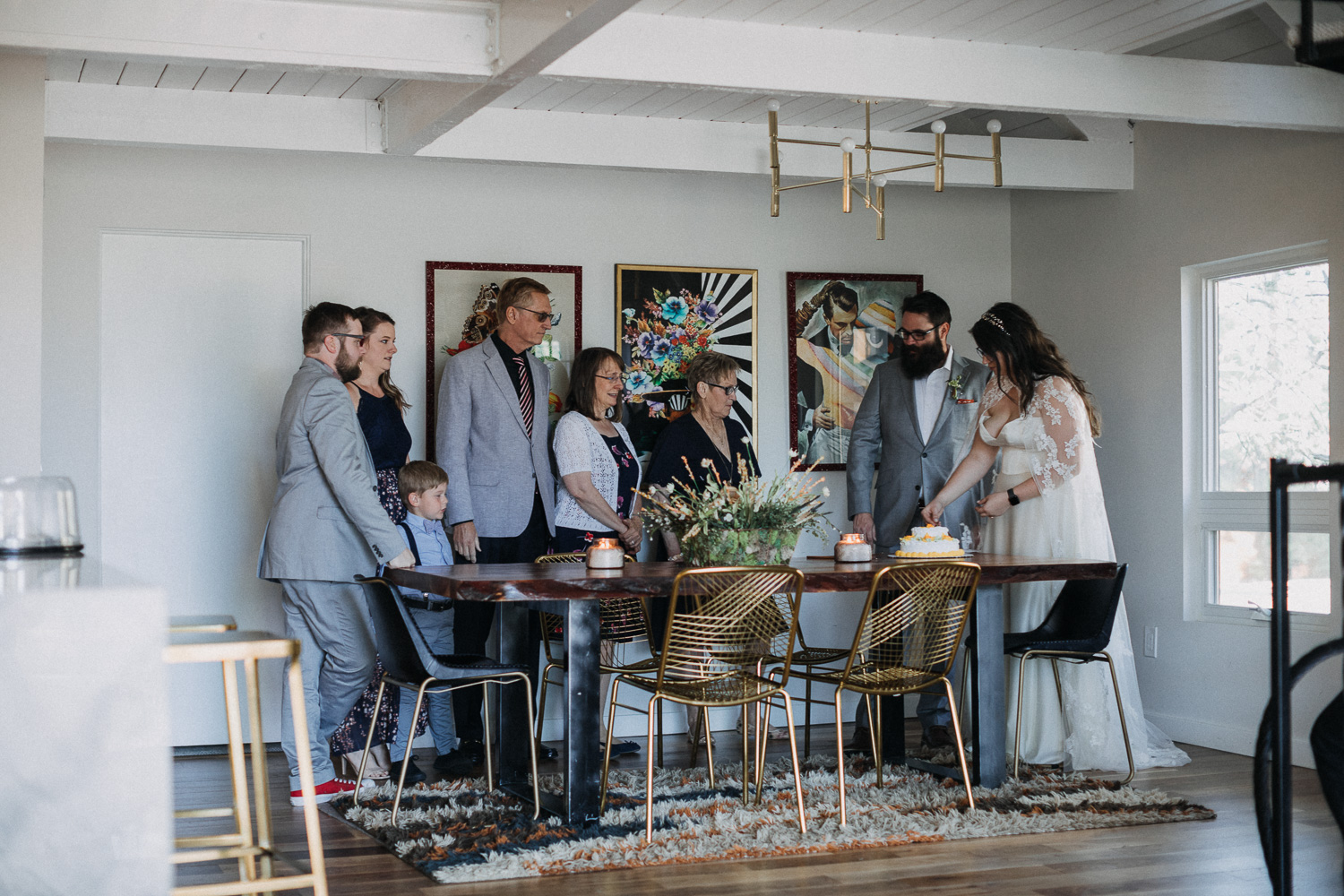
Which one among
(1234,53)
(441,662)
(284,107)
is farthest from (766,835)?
(1234,53)

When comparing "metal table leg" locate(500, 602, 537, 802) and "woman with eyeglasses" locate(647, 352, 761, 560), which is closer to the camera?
"metal table leg" locate(500, 602, 537, 802)

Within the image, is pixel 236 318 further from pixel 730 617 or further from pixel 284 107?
pixel 730 617

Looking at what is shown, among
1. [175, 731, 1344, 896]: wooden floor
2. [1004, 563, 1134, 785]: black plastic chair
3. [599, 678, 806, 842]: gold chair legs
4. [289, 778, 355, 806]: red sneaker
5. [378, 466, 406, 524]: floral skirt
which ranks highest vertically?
[378, 466, 406, 524]: floral skirt

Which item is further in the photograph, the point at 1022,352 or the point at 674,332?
the point at 674,332

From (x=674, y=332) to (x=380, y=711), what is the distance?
7.47 ft

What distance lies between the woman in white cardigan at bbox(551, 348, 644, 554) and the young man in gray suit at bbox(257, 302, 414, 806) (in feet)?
3.41

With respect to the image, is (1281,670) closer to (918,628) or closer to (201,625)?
(201,625)

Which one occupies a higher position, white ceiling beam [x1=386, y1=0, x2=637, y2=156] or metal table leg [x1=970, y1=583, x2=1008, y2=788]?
white ceiling beam [x1=386, y1=0, x2=637, y2=156]

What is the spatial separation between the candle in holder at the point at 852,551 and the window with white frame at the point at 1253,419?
1.81 metres

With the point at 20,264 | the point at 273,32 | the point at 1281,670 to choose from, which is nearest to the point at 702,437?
the point at 273,32

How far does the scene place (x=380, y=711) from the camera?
4.98 metres

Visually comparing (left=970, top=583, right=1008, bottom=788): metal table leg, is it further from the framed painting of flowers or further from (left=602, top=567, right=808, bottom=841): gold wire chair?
the framed painting of flowers

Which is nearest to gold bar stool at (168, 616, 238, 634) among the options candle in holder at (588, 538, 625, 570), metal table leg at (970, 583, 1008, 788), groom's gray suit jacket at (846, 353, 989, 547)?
candle in holder at (588, 538, 625, 570)

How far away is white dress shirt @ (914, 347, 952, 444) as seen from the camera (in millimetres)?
5750
